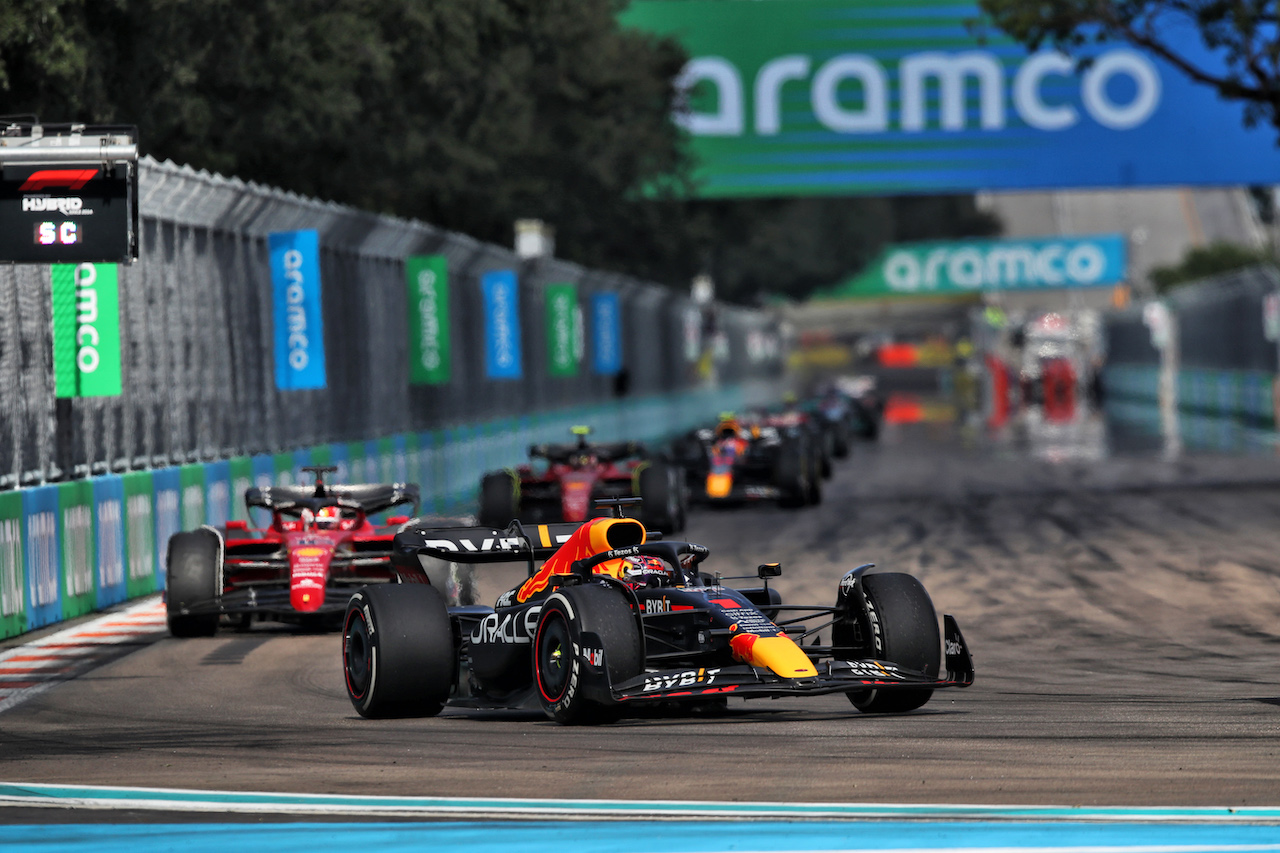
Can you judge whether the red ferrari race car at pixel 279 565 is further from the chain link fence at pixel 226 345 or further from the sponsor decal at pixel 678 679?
the sponsor decal at pixel 678 679

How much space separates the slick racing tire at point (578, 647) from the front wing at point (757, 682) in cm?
10

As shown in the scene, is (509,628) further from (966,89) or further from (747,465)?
(966,89)

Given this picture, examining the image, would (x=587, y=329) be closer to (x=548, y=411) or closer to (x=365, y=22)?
(x=548, y=411)

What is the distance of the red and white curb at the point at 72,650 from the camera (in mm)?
11102

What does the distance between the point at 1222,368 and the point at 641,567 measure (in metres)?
45.8

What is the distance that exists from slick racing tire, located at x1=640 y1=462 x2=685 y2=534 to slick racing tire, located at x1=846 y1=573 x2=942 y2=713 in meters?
10.6

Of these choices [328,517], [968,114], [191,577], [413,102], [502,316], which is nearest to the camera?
[191,577]

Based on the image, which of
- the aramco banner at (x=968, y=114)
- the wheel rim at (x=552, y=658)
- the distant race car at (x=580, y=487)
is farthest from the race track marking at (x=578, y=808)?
the aramco banner at (x=968, y=114)

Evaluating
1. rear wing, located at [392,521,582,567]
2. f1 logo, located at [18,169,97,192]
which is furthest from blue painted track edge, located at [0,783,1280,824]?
f1 logo, located at [18,169,97,192]

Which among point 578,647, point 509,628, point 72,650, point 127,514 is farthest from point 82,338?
point 578,647

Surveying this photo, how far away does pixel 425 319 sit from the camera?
2619 cm

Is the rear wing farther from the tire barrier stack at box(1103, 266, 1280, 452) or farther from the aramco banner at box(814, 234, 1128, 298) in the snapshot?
the aramco banner at box(814, 234, 1128, 298)

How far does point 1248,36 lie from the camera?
1091 inches

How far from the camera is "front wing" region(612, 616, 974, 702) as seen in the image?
857 cm
